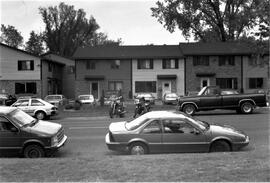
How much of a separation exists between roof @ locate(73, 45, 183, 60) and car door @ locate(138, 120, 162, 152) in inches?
1419

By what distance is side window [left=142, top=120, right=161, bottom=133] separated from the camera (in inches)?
434

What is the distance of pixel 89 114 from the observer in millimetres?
26656

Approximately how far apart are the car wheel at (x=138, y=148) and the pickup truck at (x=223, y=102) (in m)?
12.6

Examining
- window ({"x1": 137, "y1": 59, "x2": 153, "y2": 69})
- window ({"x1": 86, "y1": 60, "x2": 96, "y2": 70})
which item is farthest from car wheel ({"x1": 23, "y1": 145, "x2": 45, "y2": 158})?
window ({"x1": 86, "y1": 60, "x2": 96, "y2": 70})

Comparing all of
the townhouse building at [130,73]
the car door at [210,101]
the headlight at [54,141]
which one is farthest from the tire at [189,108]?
the townhouse building at [130,73]

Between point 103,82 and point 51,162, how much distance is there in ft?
131

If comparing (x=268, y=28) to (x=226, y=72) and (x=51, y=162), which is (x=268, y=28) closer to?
(x=51, y=162)

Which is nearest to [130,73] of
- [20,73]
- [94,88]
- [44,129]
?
[94,88]

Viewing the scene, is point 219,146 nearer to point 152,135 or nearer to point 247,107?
point 152,135

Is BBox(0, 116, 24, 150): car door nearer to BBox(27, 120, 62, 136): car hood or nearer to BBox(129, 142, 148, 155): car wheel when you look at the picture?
BBox(27, 120, 62, 136): car hood

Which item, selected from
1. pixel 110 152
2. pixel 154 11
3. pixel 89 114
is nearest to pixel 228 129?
pixel 110 152

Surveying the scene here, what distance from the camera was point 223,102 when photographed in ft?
75.6

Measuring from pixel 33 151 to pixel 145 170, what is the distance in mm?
5081

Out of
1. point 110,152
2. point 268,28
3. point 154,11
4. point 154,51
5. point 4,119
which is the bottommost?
point 110,152
